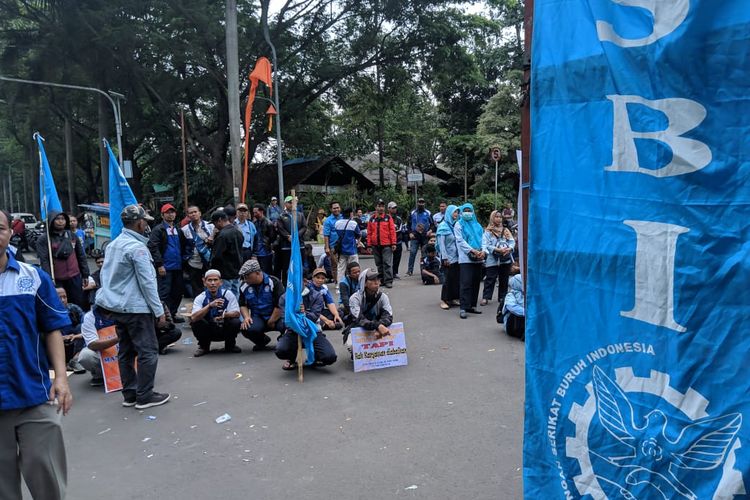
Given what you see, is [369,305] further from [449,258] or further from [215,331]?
[449,258]

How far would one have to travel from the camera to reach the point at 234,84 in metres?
13.8

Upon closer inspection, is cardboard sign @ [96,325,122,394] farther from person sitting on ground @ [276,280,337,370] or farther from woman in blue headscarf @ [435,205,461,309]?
woman in blue headscarf @ [435,205,461,309]

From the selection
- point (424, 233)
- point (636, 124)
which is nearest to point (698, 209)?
point (636, 124)

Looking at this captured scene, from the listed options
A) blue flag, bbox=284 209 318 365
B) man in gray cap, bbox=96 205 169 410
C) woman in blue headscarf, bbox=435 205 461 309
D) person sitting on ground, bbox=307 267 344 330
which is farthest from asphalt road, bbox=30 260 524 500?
woman in blue headscarf, bbox=435 205 461 309

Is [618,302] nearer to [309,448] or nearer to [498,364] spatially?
[309,448]

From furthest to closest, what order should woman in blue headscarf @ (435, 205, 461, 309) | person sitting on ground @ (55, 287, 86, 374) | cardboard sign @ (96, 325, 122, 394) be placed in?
1. woman in blue headscarf @ (435, 205, 461, 309)
2. person sitting on ground @ (55, 287, 86, 374)
3. cardboard sign @ (96, 325, 122, 394)

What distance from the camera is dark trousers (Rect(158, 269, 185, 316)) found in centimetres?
824

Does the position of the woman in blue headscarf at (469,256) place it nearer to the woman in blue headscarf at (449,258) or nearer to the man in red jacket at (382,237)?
the woman in blue headscarf at (449,258)

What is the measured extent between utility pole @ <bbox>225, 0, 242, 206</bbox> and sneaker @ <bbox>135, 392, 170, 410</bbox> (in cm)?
867

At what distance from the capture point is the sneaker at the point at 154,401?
5.22m

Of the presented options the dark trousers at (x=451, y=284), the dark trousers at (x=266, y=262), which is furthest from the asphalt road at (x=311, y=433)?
the dark trousers at (x=266, y=262)

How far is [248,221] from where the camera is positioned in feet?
32.3

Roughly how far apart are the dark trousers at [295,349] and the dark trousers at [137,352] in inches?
54.9

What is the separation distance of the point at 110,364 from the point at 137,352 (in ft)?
2.67
